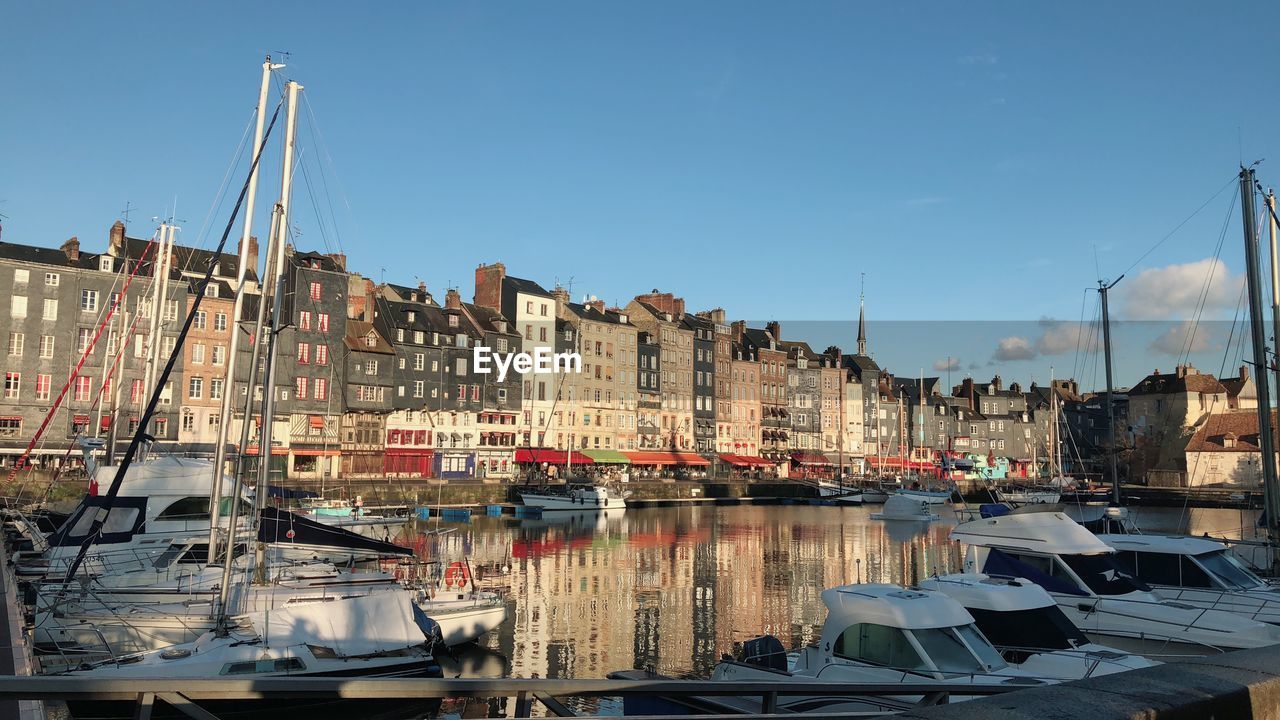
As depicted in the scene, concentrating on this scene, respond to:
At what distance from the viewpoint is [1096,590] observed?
62.6 feet

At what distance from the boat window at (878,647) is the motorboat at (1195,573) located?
898cm

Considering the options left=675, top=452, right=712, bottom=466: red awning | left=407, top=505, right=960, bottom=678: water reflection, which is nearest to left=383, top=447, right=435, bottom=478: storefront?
left=407, top=505, right=960, bottom=678: water reflection

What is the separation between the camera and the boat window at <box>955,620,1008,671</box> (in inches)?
522

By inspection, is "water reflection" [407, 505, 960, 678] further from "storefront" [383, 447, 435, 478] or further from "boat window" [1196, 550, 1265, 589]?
"storefront" [383, 447, 435, 478]

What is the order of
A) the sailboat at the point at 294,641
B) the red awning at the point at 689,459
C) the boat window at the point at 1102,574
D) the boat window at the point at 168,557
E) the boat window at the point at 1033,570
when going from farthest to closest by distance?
1. the red awning at the point at 689,459
2. the boat window at the point at 168,557
3. the boat window at the point at 1033,570
4. the boat window at the point at 1102,574
5. the sailboat at the point at 294,641

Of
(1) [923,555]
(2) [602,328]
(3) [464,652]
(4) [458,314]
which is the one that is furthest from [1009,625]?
(2) [602,328]

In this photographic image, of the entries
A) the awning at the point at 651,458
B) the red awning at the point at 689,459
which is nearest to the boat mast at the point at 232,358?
the awning at the point at 651,458

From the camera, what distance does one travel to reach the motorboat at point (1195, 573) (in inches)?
747

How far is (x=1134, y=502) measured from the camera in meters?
88.1

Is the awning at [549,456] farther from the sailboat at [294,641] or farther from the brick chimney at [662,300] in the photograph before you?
the sailboat at [294,641]

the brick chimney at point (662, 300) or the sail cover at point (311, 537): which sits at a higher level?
the brick chimney at point (662, 300)

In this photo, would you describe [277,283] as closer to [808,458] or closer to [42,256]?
[42,256]

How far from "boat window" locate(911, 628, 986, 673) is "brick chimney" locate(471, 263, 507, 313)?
78.1 m

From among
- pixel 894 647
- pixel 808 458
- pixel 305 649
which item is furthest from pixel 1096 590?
pixel 808 458
